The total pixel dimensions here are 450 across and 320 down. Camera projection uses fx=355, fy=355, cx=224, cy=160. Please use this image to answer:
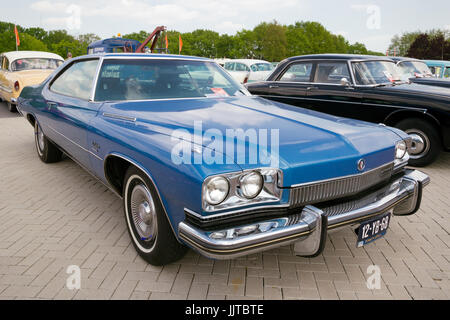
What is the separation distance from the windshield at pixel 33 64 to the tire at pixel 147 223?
30.9 feet

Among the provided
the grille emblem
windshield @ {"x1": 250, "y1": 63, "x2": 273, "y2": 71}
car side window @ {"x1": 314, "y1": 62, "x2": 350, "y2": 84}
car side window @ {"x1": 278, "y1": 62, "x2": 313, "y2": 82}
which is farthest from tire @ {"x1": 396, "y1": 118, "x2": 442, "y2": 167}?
windshield @ {"x1": 250, "y1": 63, "x2": 273, "y2": 71}

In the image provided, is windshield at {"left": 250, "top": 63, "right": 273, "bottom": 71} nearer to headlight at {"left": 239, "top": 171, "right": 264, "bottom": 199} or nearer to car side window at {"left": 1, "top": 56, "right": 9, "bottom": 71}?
car side window at {"left": 1, "top": 56, "right": 9, "bottom": 71}

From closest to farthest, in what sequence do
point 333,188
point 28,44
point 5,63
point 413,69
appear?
point 333,188
point 413,69
point 5,63
point 28,44

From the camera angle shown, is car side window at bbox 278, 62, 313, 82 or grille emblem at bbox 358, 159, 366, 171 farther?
car side window at bbox 278, 62, 313, 82

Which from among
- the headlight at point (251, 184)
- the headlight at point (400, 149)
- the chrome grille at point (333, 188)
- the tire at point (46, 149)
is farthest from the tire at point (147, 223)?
the tire at point (46, 149)

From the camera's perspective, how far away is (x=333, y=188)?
2355mm

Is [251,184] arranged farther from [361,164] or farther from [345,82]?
[345,82]

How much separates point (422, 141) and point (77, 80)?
500 cm

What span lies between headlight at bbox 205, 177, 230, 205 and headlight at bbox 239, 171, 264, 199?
10 cm

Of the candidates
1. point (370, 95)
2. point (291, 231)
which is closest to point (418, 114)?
point (370, 95)

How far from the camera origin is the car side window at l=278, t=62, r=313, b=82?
21.3ft

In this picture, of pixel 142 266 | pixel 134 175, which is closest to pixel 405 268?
pixel 142 266

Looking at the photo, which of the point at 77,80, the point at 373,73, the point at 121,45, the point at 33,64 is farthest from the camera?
the point at 121,45

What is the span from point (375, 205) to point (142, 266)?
1.78 metres
